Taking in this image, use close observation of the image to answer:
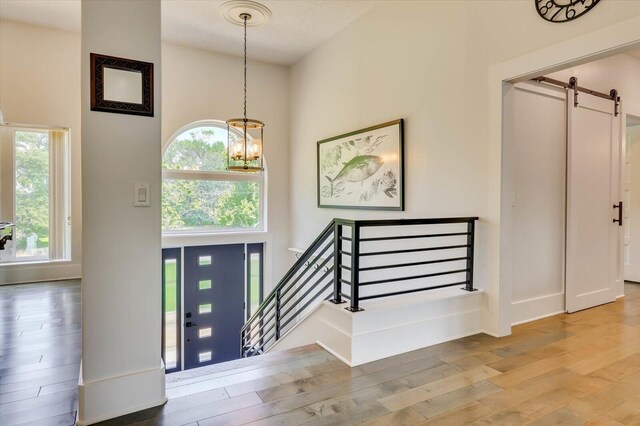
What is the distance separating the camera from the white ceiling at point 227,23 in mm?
4066

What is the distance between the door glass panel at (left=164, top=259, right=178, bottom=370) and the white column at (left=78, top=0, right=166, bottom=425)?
356 centimetres

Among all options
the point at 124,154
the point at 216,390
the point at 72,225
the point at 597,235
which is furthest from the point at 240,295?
the point at 597,235

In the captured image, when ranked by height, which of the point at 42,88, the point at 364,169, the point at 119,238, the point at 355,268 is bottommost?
the point at 355,268

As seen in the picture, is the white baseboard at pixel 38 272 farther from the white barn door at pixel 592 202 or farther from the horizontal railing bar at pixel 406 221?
the white barn door at pixel 592 202

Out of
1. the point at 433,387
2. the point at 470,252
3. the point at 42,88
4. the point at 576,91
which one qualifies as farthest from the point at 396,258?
the point at 42,88

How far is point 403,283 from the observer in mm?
3752

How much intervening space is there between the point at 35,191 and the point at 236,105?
2.91 meters

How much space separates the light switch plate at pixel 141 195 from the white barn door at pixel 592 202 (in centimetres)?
356

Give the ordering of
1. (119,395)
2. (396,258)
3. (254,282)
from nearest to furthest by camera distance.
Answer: (119,395) → (396,258) → (254,282)

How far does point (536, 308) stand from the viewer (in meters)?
3.25

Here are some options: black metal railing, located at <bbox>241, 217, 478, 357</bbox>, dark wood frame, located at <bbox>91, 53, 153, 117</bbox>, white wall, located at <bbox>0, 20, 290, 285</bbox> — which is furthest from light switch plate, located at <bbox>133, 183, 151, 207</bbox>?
white wall, located at <bbox>0, 20, 290, 285</bbox>

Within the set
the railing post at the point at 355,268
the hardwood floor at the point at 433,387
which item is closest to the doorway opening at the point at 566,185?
the hardwood floor at the point at 433,387

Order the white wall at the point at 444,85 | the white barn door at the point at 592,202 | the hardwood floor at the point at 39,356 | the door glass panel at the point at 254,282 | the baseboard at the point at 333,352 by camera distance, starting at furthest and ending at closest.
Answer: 1. the door glass panel at the point at 254,282
2. the white barn door at the point at 592,202
3. the white wall at the point at 444,85
4. the baseboard at the point at 333,352
5. the hardwood floor at the point at 39,356

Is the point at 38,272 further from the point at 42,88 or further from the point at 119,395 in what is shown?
the point at 119,395
